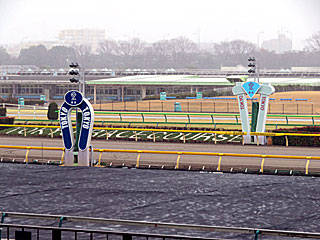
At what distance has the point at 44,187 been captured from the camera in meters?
19.5

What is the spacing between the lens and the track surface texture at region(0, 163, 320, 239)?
15312 mm

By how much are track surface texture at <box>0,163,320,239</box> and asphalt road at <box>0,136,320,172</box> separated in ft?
2.06

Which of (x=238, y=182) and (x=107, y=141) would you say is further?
(x=107, y=141)

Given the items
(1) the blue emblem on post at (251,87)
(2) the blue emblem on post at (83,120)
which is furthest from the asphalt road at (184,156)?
(1) the blue emblem on post at (251,87)

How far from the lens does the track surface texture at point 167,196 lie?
50.2 ft

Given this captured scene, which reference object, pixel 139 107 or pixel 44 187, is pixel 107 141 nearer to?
pixel 44 187

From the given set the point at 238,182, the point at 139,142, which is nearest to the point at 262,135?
the point at 139,142

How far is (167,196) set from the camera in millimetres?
18156

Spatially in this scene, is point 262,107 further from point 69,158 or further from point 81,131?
point 69,158

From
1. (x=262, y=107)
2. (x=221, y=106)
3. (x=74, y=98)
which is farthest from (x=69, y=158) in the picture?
(x=221, y=106)

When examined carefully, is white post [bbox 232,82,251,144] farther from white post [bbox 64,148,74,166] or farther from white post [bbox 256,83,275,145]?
white post [bbox 64,148,74,166]

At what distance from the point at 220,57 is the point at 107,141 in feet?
546

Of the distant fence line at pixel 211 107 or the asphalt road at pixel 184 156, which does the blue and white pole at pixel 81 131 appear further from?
the distant fence line at pixel 211 107

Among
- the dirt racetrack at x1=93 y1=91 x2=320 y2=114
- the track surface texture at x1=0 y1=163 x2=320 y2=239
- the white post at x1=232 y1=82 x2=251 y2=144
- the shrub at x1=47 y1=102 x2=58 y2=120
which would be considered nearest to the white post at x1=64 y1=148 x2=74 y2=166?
the track surface texture at x1=0 y1=163 x2=320 y2=239
